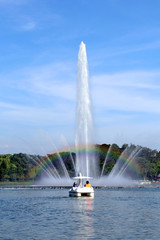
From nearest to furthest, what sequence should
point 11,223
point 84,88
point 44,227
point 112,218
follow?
point 44,227
point 11,223
point 112,218
point 84,88

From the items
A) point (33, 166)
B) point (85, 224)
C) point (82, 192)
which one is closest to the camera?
point (85, 224)

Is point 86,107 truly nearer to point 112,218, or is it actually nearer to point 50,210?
point 50,210

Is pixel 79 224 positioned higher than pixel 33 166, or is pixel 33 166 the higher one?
pixel 33 166

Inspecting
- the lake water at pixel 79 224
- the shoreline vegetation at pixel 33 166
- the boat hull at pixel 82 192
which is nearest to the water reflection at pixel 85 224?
the lake water at pixel 79 224

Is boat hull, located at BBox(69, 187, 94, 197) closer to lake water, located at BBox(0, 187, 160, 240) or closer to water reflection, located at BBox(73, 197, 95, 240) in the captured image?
water reflection, located at BBox(73, 197, 95, 240)

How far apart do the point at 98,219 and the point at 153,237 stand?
9.64m

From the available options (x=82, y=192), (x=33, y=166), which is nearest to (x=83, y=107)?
(x=82, y=192)

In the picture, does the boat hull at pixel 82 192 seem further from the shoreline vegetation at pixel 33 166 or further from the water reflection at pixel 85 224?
the shoreline vegetation at pixel 33 166

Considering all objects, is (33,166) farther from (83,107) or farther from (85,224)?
(85,224)

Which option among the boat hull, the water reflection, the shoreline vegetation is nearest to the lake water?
the water reflection

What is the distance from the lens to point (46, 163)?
14225 cm

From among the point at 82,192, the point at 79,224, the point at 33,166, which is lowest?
the point at 79,224

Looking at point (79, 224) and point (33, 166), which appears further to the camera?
point (33, 166)

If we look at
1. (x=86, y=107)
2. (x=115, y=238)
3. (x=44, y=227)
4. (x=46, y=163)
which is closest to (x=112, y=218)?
(x=44, y=227)
